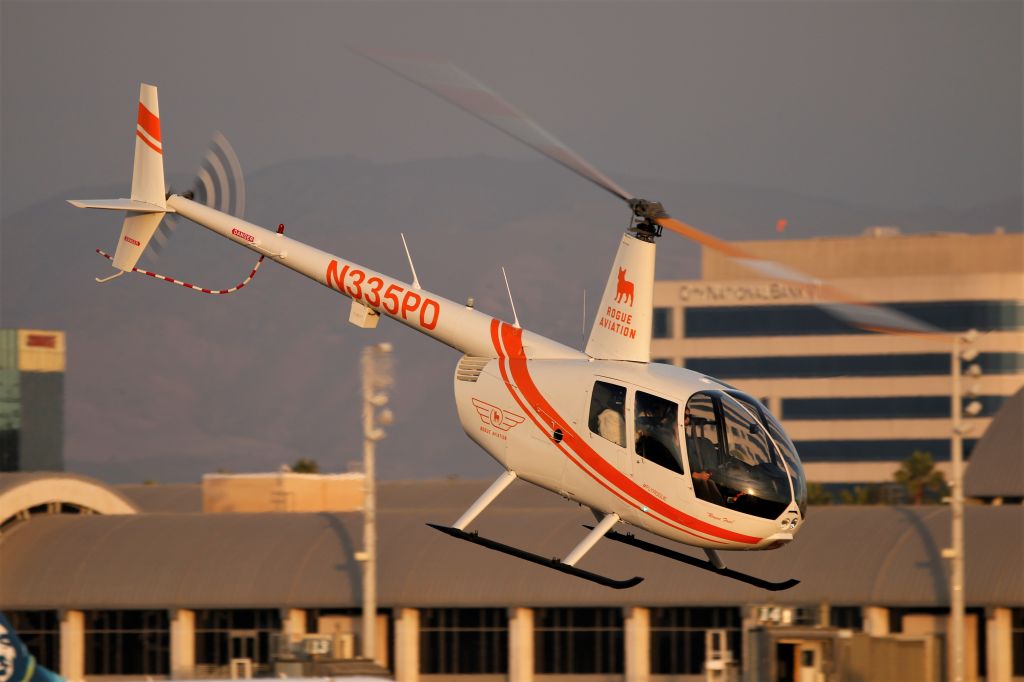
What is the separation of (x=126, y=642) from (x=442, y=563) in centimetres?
1230

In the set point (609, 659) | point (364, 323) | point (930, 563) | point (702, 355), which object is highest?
point (702, 355)

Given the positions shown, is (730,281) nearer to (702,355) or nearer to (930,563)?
(702,355)

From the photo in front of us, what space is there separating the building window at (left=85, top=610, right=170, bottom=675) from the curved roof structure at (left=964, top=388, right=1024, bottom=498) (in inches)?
1372

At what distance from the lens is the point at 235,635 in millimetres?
55375

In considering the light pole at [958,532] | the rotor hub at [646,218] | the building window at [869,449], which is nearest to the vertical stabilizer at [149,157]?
the rotor hub at [646,218]

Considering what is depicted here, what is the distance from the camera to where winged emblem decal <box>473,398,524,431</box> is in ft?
73.5

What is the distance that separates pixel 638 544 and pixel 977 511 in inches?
1374

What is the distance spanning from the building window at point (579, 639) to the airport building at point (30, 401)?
40928 millimetres

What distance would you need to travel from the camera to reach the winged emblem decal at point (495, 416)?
22391mm

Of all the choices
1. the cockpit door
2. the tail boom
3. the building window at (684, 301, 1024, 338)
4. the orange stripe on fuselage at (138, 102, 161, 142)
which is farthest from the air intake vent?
the building window at (684, 301, 1024, 338)

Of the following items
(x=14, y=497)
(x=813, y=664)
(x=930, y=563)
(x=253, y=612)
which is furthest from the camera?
(x=14, y=497)

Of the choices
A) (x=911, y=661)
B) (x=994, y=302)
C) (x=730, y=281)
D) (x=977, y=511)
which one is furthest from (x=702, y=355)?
(x=911, y=661)

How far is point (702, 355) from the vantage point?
128 m

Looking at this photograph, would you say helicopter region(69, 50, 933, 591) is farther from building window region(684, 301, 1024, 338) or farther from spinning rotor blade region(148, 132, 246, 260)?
building window region(684, 301, 1024, 338)
